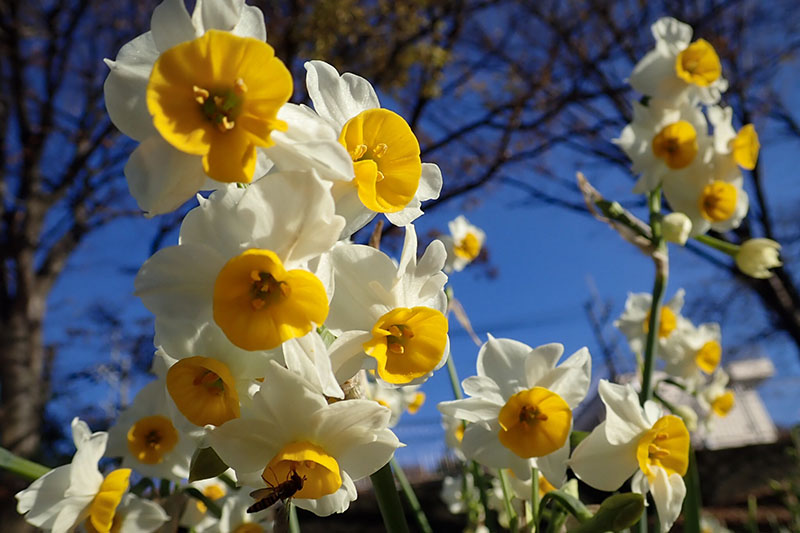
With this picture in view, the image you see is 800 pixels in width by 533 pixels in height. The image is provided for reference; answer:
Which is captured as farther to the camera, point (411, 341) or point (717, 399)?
point (717, 399)

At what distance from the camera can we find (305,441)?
1.78 feet

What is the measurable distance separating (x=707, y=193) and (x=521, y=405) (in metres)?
0.89

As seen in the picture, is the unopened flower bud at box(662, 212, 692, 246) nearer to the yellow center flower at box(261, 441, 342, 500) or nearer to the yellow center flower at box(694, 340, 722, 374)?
the yellow center flower at box(694, 340, 722, 374)

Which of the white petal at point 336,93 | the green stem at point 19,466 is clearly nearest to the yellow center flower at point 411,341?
the white petal at point 336,93

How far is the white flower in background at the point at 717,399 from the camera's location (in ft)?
6.75

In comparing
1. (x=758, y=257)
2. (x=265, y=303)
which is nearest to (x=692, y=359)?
(x=758, y=257)

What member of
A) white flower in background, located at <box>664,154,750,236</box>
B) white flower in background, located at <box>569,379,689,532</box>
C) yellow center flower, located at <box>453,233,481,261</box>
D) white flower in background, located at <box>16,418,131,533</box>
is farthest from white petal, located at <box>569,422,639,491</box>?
yellow center flower, located at <box>453,233,481,261</box>

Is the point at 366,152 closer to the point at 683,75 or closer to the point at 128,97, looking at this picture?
the point at 128,97

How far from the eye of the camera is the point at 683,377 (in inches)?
65.4

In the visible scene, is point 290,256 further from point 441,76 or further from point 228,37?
point 441,76


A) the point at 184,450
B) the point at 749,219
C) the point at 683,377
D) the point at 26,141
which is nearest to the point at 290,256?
the point at 184,450

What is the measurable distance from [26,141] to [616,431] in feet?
21.9

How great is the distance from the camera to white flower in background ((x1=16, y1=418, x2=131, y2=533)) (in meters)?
0.79

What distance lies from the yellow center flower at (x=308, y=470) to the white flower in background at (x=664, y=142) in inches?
44.4
